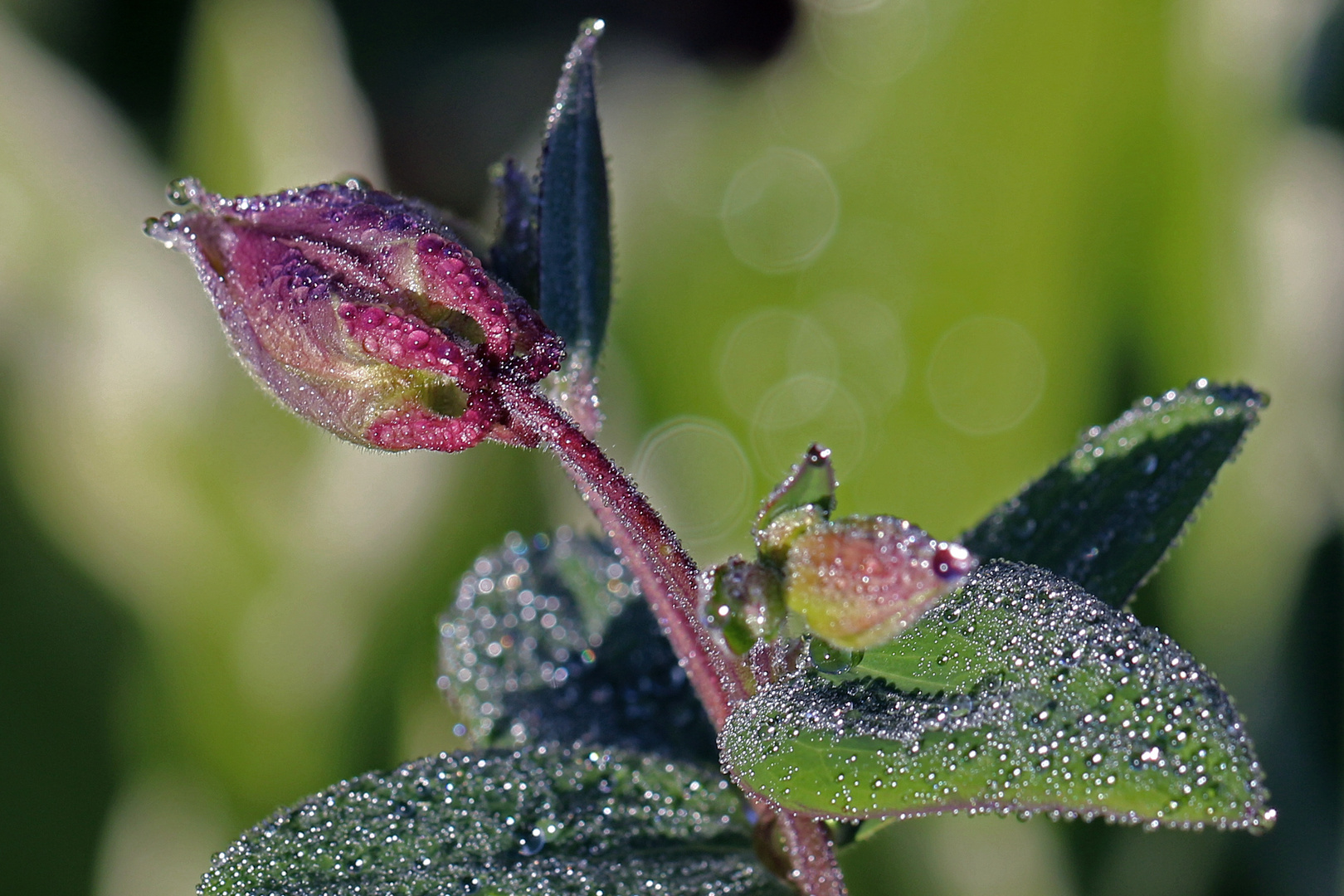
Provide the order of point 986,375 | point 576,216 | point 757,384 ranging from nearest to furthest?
point 576,216 < point 986,375 < point 757,384

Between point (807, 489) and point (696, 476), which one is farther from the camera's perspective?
point (696, 476)

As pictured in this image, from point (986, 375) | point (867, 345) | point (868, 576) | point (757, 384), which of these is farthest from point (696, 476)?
point (868, 576)

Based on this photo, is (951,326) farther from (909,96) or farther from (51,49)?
(51,49)

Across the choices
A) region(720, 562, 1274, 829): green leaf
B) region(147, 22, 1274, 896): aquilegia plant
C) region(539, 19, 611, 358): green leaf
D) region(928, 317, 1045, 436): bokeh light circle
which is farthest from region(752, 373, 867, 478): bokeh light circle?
region(720, 562, 1274, 829): green leaf

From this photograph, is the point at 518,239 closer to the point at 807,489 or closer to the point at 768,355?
the point at 807,489

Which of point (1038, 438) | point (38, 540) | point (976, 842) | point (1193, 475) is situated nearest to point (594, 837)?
point (1193, 475)

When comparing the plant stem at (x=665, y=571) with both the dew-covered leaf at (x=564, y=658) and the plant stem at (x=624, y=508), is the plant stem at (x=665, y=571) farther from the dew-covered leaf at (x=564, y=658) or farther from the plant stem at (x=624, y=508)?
the dew-covered leaf at (x=564, y=658)

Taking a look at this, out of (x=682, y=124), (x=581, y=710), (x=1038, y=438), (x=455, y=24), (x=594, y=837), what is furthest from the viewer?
(x=455, y=24)
